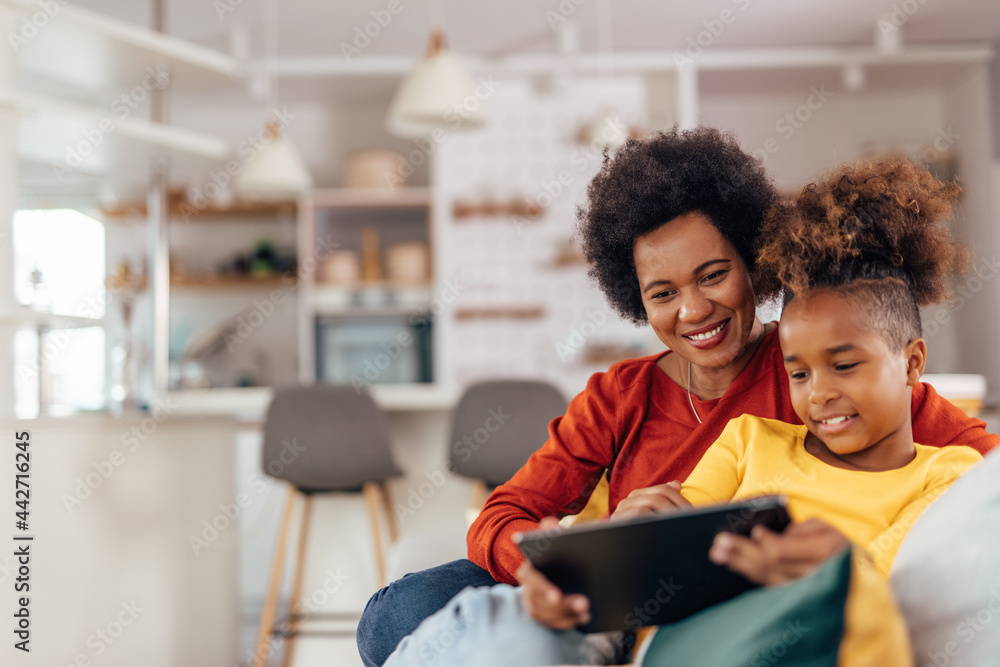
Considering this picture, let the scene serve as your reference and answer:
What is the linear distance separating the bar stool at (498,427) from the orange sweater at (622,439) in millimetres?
1355

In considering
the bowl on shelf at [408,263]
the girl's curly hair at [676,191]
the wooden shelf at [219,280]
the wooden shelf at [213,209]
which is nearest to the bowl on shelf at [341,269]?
the bowl on shelf at [408,263]

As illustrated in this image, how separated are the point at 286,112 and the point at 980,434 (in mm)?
5125

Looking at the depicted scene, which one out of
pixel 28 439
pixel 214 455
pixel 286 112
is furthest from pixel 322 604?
pixel 286 112

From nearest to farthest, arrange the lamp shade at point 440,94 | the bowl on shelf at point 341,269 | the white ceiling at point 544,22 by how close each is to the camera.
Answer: the lamp shade at point 440,94, the white ceiling at point 544,22, the bowl on shelf at point 341,269

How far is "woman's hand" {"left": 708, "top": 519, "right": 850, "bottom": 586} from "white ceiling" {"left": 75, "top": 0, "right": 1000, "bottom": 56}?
389 centimetres

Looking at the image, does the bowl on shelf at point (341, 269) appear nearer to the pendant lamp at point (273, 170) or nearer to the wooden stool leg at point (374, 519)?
the pendant lamp at point (273, 170)

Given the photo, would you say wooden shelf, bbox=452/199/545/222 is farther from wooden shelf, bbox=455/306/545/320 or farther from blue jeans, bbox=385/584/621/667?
blue jeans, bbox=385/584/621/667

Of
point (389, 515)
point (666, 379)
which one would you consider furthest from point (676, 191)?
point (389, 515)

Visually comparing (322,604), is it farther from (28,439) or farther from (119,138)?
(119,138)

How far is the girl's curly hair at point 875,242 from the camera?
37.9 inches

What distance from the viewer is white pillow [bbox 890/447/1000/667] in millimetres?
718

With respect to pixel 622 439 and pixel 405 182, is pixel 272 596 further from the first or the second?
pixel 405 182

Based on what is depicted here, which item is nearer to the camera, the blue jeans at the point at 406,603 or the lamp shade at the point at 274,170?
the blue jeans at the point at 406,603

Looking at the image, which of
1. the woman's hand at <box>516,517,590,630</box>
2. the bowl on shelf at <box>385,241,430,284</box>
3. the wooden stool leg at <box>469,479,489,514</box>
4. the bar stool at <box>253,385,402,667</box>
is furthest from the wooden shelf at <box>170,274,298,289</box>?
the woman's hand at <box>516,517,590,630</box>
